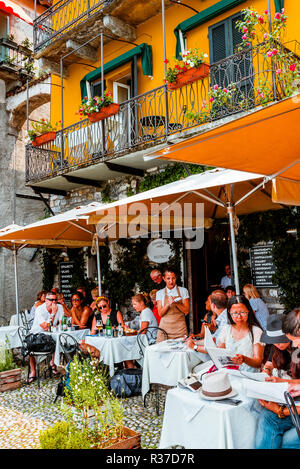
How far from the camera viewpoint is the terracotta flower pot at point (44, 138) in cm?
1152

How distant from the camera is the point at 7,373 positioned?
653 cm

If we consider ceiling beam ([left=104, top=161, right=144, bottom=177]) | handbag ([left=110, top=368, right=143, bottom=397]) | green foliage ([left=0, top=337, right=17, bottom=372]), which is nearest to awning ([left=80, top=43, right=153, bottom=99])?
ceiling beam ([left=104, top=161, right=144, bottom=177])

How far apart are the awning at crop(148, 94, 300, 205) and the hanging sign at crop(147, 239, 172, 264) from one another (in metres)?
5.37

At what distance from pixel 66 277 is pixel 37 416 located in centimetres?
710

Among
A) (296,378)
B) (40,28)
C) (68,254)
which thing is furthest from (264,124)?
(40,28)

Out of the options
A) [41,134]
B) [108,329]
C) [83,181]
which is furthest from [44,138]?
[108,329]

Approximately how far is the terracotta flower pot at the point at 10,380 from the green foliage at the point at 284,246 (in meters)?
4.83

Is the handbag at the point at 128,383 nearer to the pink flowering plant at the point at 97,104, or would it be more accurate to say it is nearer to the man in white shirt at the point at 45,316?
the man in white shirt at the point at 45,316

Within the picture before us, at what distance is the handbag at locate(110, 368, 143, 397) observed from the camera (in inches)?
212

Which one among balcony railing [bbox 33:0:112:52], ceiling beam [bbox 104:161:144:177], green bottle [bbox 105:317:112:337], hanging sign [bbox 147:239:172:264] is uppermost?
balcony railing [bbox 33:0:112:52]

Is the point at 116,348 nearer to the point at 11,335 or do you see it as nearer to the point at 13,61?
the point at 11,335

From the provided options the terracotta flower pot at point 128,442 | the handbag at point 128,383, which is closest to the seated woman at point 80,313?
the handbag at point 128,383

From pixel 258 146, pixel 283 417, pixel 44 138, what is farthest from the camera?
pixel 44 138

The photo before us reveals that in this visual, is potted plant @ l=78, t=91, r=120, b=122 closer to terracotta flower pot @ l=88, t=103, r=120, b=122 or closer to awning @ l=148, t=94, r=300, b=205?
terracotta flower pot @ l=88, t=103, r=120, b=122
